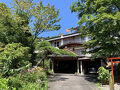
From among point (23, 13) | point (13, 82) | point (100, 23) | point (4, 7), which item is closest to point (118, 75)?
point (100, 23)

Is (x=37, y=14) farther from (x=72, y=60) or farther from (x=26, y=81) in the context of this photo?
(x=72, y=60)

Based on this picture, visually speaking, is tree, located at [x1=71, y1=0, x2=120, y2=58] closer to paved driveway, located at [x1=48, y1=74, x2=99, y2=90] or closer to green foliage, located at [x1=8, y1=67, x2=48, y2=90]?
paved driveway, located at [x1=48, y1=74, x2=99, y2=90]

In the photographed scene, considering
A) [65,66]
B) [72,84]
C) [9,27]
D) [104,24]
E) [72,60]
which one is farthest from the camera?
[65,66]

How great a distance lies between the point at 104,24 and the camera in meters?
10.2

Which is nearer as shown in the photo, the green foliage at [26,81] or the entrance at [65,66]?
the green foliage at [26,81]

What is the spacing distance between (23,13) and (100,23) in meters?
8.50

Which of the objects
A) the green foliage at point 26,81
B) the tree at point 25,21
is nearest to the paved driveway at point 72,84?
the green foliage at point 26,81

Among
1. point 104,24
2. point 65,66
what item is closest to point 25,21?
point 104,24

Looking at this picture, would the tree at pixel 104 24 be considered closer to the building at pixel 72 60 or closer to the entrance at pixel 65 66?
the building at pixel 72 60

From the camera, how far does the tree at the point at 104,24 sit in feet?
32.7

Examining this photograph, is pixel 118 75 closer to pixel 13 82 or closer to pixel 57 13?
pixel 57 13

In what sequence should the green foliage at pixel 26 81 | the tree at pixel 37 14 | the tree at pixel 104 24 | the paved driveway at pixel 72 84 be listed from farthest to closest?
the tree at pixel 37 14 → the paved driveway at pixel 72 84 → the tree at pixel 104 24 → the green foliage at pixel 26 81

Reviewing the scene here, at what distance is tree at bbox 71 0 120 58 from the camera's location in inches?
392

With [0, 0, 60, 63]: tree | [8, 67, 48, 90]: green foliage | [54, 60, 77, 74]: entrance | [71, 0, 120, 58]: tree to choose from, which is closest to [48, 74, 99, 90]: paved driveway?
[8, 67, 48, 90]: green foliage
